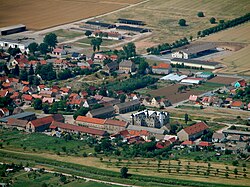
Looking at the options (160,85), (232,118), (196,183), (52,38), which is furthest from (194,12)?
(196,183)

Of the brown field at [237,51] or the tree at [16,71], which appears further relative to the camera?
the tree at [16,71]

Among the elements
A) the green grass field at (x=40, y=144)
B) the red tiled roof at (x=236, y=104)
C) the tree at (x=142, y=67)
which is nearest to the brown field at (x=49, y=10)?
the tree at (x=142, y=67)

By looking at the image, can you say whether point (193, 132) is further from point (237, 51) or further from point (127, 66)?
point (237, 51)

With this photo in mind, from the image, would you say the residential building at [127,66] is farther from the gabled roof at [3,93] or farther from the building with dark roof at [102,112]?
the building with dark roof at [102,112]

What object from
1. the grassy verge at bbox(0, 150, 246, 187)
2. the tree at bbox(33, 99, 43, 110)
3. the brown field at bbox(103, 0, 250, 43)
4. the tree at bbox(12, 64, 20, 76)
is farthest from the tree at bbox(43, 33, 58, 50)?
the grassy verge at bbox(0, 150, 246, 187)

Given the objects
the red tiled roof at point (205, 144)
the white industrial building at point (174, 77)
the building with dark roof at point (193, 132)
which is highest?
the white industrial building at point (174, 77)

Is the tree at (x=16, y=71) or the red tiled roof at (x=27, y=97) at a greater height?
the tree at (x=16, y=71)
